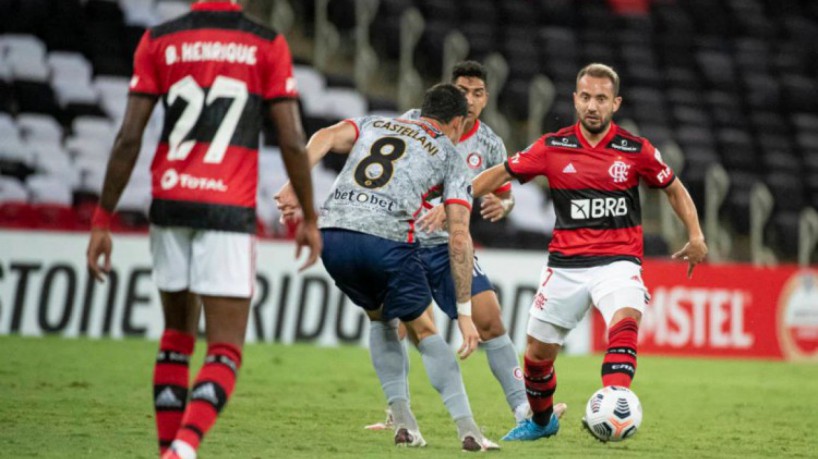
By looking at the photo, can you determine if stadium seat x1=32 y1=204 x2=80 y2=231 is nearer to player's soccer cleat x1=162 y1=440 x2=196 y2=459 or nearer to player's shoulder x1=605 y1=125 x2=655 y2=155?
player's shoulder x1=605 y1=125 x2=655 y2=155

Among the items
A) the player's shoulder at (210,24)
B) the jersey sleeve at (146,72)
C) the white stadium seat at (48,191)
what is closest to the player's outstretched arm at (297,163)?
the player's shoulder at (210,24)

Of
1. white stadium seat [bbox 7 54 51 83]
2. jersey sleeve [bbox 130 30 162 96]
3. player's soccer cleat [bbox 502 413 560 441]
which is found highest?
white stadium seat [bbox 7 54 51 83]

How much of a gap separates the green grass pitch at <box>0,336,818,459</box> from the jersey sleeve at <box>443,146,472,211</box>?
4.66ft

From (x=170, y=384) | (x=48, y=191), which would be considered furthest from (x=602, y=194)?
(x=48, y=191)

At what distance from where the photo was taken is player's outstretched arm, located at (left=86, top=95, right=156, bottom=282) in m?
6.00

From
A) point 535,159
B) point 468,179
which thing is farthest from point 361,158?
point 535,159

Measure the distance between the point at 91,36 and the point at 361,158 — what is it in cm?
1254

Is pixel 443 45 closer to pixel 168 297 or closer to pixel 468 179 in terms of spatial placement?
pixel 468 179

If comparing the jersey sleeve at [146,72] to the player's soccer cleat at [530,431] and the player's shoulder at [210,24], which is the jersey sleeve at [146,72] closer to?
the player's shoulder at [210,24]

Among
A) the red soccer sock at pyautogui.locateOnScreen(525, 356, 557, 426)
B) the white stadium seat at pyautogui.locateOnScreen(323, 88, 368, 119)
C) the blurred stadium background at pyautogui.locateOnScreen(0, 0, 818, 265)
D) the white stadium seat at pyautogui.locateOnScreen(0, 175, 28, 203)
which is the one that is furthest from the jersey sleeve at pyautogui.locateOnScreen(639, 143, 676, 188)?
the white stadium seat at pyautogui.locateOnScreen(323, 88, 368, 119)

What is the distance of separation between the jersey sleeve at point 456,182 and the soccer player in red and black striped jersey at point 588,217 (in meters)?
1.07

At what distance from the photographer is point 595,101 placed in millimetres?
8445

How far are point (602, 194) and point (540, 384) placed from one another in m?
1.27

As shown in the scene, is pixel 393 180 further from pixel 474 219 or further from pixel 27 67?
pixel 27 67
